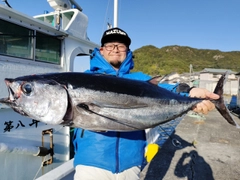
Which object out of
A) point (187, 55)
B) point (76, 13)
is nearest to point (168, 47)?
point (187, 55)

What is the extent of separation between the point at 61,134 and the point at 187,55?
107371mm

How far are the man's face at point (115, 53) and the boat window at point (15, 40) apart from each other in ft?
9.59

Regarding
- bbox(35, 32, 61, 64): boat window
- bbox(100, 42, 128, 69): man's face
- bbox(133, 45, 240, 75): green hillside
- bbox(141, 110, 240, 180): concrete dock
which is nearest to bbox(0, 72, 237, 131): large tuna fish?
bbox(100, 42, 128, 69): man's face

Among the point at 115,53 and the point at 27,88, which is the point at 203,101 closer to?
the point at 115,53

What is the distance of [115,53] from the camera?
7.09ft

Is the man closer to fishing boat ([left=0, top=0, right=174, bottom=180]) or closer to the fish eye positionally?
the fish eye

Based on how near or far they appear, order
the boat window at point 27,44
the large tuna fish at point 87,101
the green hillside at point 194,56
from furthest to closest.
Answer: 1. the green hillside at point 194,56
2. the boat window at point 27,44
3. the large tuna fish at point 87,101

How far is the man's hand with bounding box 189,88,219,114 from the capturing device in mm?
2047

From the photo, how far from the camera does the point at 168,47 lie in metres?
114

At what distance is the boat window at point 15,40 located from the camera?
402 cm

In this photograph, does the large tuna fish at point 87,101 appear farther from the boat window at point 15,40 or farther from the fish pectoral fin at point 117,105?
the boat window at point 15,40

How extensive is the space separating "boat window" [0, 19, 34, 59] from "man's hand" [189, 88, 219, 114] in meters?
3.82

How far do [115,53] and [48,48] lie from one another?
142 inches

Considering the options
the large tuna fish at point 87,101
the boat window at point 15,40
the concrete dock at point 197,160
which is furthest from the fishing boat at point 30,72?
the large tuna fish at point 87,101
